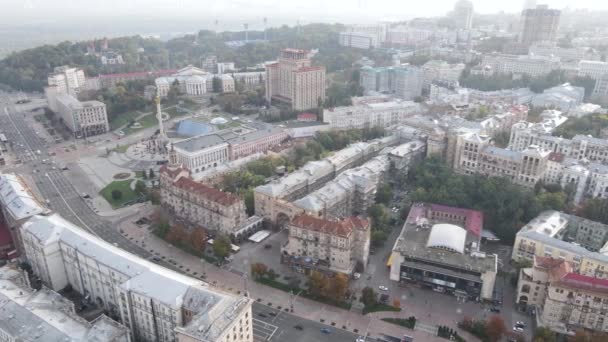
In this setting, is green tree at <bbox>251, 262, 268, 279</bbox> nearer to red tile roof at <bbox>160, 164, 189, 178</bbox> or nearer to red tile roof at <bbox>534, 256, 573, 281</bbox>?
red tile roof at <bbox>160, 164, 189, 178</bbox>

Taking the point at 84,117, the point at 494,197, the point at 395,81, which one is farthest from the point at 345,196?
the point at 395,81

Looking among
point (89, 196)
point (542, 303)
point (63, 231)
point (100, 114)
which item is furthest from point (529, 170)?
point (100, 114)

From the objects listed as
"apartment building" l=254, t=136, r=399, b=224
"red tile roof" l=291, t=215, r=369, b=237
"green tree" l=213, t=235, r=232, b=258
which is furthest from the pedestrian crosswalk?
"apartment building" l=254, t=136, r=399, b=224

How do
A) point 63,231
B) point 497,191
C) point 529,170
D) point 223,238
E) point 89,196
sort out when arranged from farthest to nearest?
point 89,196, point 529,170, point 497,191, point 223,238, point 63,231

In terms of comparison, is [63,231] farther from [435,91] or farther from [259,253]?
[435,91]

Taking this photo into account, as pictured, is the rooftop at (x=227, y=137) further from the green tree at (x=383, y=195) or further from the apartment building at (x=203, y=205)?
the green tree at (x=383, y=195)

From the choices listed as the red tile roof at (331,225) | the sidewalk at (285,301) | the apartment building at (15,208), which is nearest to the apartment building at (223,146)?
the sidewalk at (285,301)
